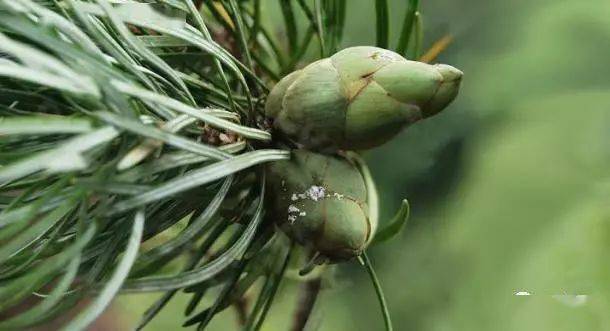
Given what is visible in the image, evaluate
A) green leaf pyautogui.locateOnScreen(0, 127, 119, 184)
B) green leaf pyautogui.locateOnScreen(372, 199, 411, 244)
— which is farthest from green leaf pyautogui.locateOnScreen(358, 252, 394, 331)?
green leaf pyautogui.locateOnScreen(0, 127, 119, 184)

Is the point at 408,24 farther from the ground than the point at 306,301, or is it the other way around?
the point at 408,24

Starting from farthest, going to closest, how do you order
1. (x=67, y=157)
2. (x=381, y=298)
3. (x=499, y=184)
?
1. (x=499, y=184)
2. (x=381, y=298)
3. (x=67, y=157)

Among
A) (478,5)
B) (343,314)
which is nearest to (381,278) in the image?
(343,314)

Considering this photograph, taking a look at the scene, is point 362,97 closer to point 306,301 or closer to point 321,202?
point 321,202

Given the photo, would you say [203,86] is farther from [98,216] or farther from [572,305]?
[572,305]

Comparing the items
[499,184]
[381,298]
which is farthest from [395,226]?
[499,184]

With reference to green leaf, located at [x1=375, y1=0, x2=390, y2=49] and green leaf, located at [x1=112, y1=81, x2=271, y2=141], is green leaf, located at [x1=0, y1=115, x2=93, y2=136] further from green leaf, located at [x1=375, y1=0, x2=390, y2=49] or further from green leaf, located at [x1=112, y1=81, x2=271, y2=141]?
green leaf, located at [x1=375, y1=0, x2=390, y2=49]

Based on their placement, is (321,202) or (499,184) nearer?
(321,202)
